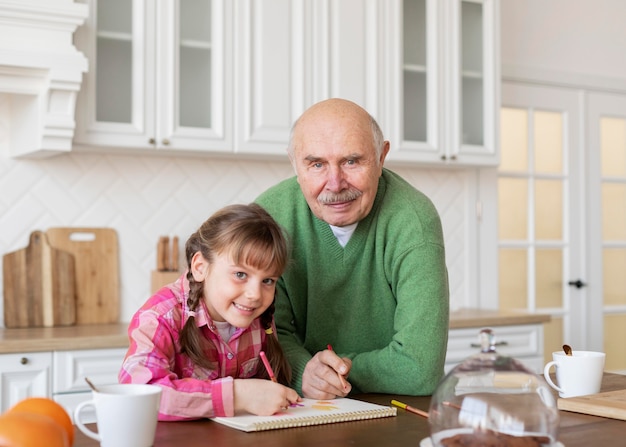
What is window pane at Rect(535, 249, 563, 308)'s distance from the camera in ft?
15.2

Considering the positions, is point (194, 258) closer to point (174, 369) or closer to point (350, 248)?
point (174, 369)

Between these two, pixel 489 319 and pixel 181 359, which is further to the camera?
pixel 489 319

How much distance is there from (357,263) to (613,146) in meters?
3.42

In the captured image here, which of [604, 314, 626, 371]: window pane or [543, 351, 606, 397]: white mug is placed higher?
[543, 351, 606, 397]: white mug

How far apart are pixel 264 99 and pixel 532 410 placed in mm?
2578

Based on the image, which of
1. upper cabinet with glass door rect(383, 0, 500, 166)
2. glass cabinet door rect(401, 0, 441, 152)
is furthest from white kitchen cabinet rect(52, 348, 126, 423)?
glass cabinet door rect(401, 0, 441, 152)

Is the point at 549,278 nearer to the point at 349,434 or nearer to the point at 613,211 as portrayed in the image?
the point at 613,211

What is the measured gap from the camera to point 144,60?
330cm

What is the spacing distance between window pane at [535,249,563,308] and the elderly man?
2761 mm

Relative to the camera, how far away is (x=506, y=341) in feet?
12.7

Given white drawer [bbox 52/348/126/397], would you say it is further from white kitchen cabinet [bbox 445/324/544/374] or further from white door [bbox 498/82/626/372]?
white door [bbox 498/82/626/372]

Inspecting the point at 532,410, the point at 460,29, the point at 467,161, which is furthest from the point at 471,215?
the point at 532,410

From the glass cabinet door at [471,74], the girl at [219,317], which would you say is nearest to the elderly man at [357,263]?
the girl at [219,317]

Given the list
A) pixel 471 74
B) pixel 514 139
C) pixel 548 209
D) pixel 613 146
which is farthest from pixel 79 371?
pixel 613 146
